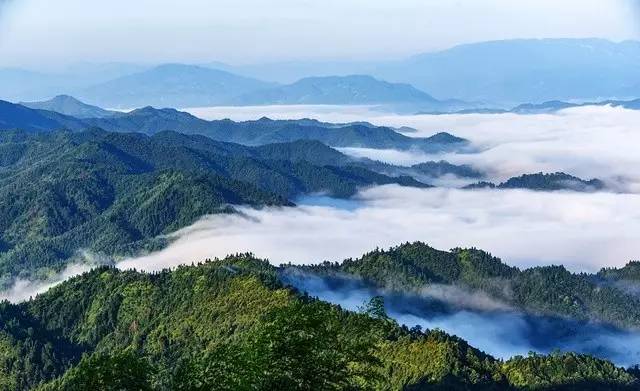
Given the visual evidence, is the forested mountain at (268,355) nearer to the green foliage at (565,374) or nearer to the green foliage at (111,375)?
the green foliage at (111,375)

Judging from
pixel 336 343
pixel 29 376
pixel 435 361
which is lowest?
pixel 29 376

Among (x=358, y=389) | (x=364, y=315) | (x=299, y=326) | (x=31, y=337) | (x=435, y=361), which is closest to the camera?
(x=299, y=326)

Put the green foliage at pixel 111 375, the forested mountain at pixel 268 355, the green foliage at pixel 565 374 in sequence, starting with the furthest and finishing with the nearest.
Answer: the green foliage at pixel 565 374
the forested mountain at pixel 268 355
the green foliage at pixel 111 375

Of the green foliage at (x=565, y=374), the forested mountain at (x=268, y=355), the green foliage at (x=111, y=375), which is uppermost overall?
the green foliage at (x=565, y=374)

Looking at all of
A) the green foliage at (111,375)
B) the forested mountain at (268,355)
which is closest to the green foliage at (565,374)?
the forested mountain at (268,355)

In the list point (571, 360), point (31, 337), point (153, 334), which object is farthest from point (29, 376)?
point (571, 360)

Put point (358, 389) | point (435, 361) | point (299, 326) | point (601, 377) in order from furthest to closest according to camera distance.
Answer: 1. point (601, 377)
2. point (435, 361)
3. point (358, 389)
4. point (299, 326)

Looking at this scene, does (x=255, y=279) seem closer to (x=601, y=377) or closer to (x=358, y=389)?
(x=601, y=377)

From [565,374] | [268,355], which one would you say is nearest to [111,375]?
[268,355]
